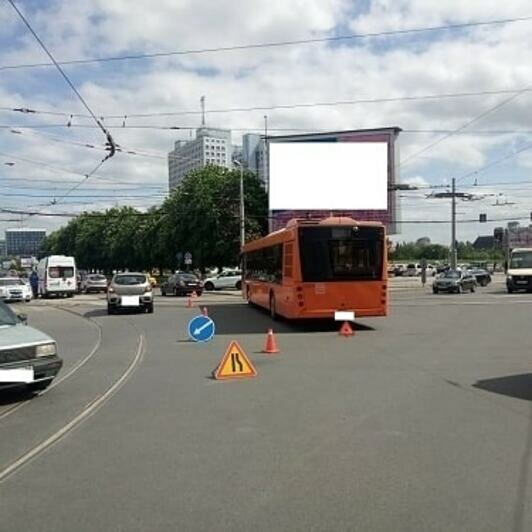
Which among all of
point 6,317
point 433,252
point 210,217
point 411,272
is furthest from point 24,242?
point 6,317

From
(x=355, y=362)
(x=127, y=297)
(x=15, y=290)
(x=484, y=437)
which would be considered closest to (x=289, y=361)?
(x=355, y=362)

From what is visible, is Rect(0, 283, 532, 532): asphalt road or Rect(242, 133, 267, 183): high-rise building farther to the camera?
Rect(242, 133, 267, 183): high-rise building

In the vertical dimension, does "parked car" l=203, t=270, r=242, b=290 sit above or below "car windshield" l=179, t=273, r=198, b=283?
below

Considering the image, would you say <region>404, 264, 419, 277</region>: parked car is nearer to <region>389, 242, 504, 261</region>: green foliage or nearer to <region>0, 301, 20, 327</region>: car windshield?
<region>389, 242, 504, 261</region>: green foliage

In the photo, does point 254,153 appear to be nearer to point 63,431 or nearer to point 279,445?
point 63,431

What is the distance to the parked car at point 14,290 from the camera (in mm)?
48469

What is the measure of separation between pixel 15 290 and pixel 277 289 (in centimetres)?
2941

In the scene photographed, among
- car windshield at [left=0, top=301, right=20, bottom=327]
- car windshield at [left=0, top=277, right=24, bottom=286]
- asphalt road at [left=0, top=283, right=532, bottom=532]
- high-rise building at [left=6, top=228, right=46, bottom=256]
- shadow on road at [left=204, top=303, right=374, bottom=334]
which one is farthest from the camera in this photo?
high-rise building at [left=6, top=228, right=46, bottom=256]

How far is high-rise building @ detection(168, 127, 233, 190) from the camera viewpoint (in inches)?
1826

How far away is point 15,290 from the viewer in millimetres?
48844

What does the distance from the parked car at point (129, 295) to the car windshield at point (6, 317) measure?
18493 millimetres

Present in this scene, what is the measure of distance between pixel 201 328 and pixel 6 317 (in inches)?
272

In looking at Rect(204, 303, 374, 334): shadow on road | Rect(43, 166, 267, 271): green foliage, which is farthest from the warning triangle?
Rect(43, 166, 267, 271): green foliage

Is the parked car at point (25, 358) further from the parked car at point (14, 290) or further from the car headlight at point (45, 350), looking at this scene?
the parked car at point (14, 290)
